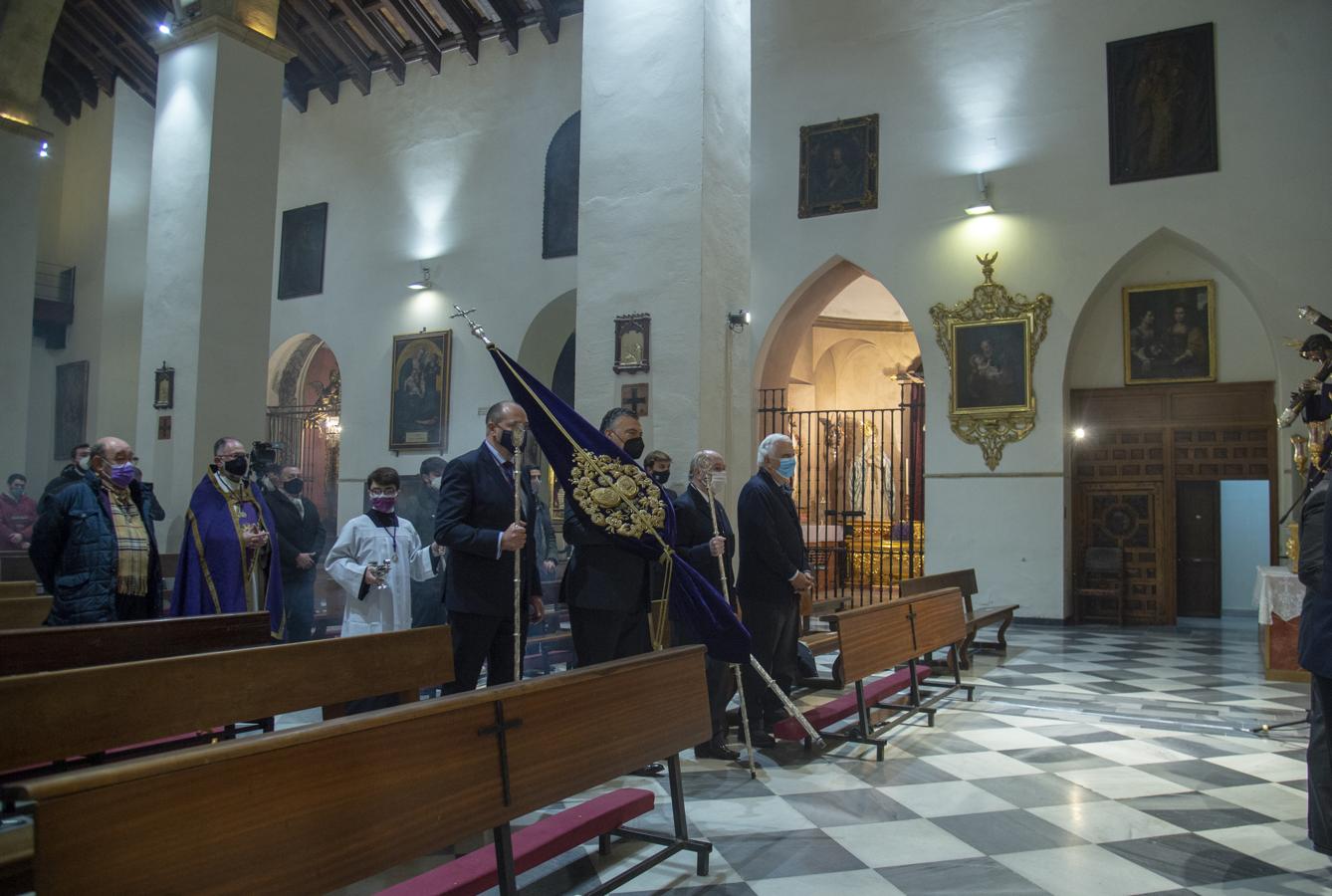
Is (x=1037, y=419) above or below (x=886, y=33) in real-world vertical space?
below

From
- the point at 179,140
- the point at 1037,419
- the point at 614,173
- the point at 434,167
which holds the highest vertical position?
the point at 434,167

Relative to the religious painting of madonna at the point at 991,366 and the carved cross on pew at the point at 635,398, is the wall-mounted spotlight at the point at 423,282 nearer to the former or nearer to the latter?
the religious painting of madonna at the point at 991,366

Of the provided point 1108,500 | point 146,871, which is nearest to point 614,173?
point 146,871

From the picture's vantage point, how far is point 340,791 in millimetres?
1973

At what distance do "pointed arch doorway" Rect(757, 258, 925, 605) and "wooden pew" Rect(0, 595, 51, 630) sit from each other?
8.35 metres

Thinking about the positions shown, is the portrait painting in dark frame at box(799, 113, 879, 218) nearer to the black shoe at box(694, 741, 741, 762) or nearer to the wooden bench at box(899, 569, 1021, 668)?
the wooden bench at box(899, 569, 1021, 668)

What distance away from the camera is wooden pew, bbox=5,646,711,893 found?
61.5 inches

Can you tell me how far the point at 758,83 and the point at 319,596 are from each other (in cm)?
851

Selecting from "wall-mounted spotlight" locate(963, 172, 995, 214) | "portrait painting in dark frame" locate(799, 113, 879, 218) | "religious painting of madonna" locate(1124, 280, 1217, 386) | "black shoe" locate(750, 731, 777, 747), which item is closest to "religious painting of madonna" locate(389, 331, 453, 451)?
"portrait painting in dark frame" locate(799, 113, 879, 218)

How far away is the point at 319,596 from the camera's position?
8.70 m

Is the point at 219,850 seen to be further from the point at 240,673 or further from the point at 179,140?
the point at 179,140

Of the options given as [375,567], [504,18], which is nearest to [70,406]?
[504,18]

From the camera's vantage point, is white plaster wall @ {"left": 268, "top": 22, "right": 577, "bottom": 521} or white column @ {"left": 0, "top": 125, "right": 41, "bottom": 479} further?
white plaster wall @ {"left": 268, "top": 22, "right": 577, "bottom": 521}

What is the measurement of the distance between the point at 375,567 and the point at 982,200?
29.2 ft
